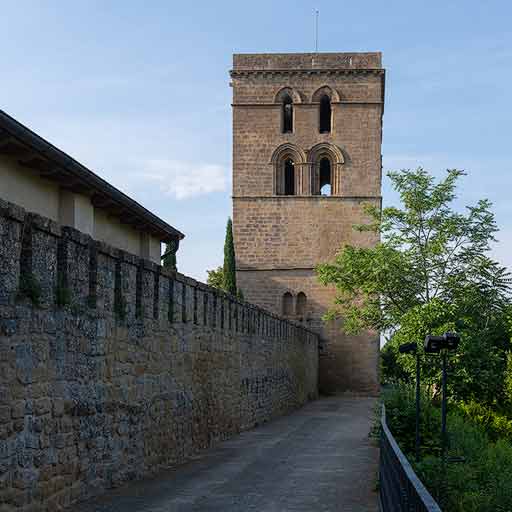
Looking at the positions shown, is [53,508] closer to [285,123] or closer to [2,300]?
[2,300]

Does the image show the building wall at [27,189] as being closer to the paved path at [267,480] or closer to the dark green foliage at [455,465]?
the paved path at [267,480]

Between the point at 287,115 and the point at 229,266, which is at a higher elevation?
the point at 287,115

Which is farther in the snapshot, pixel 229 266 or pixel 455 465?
pixel 229 266

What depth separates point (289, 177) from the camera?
43.8m

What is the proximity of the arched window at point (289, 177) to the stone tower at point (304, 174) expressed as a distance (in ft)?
0.16

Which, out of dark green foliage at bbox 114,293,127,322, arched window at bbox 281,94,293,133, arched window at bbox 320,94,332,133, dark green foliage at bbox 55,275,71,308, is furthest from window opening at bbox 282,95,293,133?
dark green foliage at bbox 55,275,71,308

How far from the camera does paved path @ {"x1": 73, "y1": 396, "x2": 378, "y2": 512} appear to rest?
366 inches

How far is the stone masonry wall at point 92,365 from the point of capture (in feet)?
24.5

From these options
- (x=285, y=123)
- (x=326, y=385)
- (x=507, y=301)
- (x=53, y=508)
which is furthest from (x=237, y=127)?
(x=53, y=508)

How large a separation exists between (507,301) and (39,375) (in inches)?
877

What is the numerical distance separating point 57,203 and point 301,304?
28775mm

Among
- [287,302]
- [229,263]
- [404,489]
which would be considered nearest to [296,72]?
[229,263]

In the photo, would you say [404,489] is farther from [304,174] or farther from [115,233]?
[304,174]

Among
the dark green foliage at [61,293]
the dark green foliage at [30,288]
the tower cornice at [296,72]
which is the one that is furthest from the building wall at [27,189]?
the tower cornice at [296,72]
